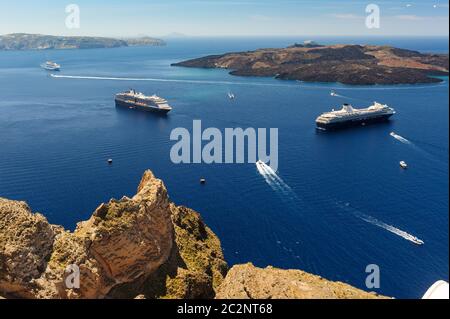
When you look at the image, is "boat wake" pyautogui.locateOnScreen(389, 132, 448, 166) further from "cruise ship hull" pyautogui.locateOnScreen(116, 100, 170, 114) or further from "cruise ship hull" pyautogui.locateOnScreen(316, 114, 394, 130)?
"cruise ship hull" pyautogui.locateOnScreen(116, 100, 170, 114)

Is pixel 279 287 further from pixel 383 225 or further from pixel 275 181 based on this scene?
pixel 275 181

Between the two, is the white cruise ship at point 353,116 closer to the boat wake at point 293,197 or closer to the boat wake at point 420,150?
the boat wake at point 420,150

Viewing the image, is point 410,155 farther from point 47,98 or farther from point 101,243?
point 47,98

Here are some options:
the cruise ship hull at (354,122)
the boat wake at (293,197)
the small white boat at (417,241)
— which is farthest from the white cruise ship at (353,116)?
the small white boat at (417,241)

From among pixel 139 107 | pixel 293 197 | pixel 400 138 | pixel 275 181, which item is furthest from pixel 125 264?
pixel 139 107

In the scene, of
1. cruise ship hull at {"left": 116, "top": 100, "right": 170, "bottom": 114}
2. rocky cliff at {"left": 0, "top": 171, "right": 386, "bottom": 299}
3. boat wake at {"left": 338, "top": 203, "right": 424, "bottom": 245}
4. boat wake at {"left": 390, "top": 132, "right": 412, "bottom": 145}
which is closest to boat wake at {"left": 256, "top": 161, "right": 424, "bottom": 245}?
boat wake at {"left": 338, "top": 203, "right": 424, "bottom": 245}
